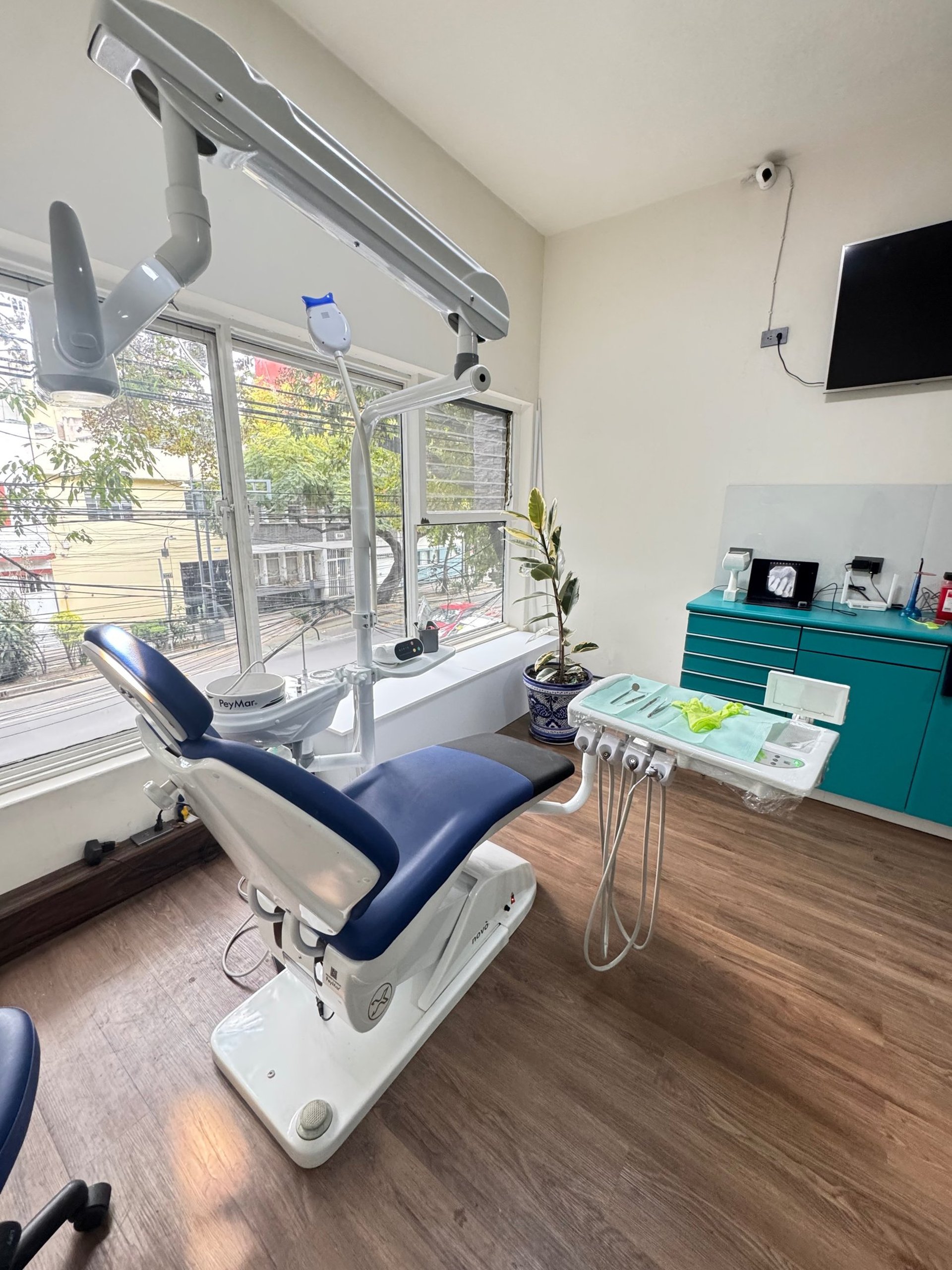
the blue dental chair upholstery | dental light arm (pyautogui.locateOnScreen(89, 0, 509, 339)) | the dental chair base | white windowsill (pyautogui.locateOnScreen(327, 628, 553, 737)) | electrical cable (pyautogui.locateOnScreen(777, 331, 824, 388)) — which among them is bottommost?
the dental chair base

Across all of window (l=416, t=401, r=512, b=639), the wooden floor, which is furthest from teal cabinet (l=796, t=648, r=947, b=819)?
window (l=416, t=401, r=512, b=639)

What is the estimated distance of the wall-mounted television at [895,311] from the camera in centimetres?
212

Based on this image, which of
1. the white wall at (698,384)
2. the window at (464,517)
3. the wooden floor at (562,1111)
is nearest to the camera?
the wooden floor at (562,1111)

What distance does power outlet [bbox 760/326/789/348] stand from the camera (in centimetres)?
250

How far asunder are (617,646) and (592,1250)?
9.02 ft

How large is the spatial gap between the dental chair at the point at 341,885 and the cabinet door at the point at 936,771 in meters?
1.59

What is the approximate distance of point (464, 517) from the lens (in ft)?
10.0

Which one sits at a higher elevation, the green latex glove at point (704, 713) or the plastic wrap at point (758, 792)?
the green latex glove at point (704, 713)

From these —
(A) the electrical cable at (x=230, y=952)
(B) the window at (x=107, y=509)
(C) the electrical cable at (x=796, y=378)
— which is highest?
(C) the electrical cable at (x=796, y=378)

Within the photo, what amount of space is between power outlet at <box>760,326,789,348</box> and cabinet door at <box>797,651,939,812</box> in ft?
5.15

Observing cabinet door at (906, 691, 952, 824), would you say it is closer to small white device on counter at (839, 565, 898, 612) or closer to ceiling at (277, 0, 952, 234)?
small white device on counter at (839, 565, 898, 612)

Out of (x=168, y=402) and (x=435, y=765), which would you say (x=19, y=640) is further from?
(x=435, y=765)

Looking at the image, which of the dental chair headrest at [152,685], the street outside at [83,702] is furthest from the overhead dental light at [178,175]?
the street outside at [83,702]

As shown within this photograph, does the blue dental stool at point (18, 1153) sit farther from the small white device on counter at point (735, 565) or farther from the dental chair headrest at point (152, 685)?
the small white device on counter at point (735, 565)
